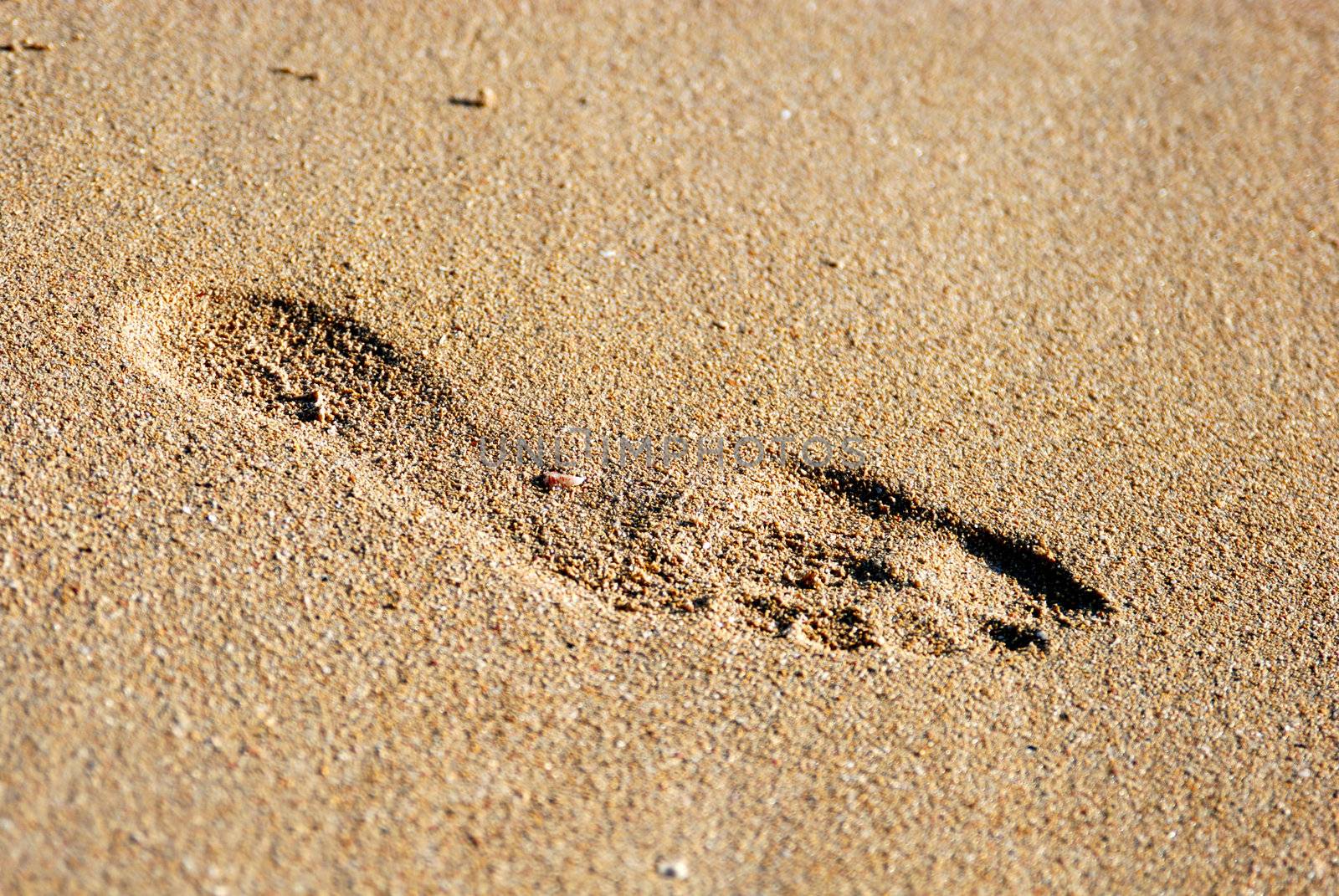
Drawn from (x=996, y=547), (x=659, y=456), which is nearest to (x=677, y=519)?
(x=659, y=456)

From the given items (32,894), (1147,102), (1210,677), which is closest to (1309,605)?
(1210,677)

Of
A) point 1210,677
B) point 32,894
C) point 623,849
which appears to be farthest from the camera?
point 1210,677

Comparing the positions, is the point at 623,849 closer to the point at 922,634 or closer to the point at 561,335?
the point at 922,634

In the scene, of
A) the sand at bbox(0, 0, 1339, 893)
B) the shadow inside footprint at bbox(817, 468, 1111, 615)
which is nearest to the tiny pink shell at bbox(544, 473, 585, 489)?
the sand at bbox(0, 0, 1339, 893)

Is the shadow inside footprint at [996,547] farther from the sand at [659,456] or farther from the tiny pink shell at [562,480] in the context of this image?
the tiny pink shell at [562,480]

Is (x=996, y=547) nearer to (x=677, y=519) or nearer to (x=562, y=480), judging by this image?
(x=677, y=519)

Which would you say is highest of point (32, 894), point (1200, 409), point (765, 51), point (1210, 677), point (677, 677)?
point (765, 51)

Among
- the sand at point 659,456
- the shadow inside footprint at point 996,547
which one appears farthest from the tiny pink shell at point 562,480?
the shadow inside footprint at point 996,547
